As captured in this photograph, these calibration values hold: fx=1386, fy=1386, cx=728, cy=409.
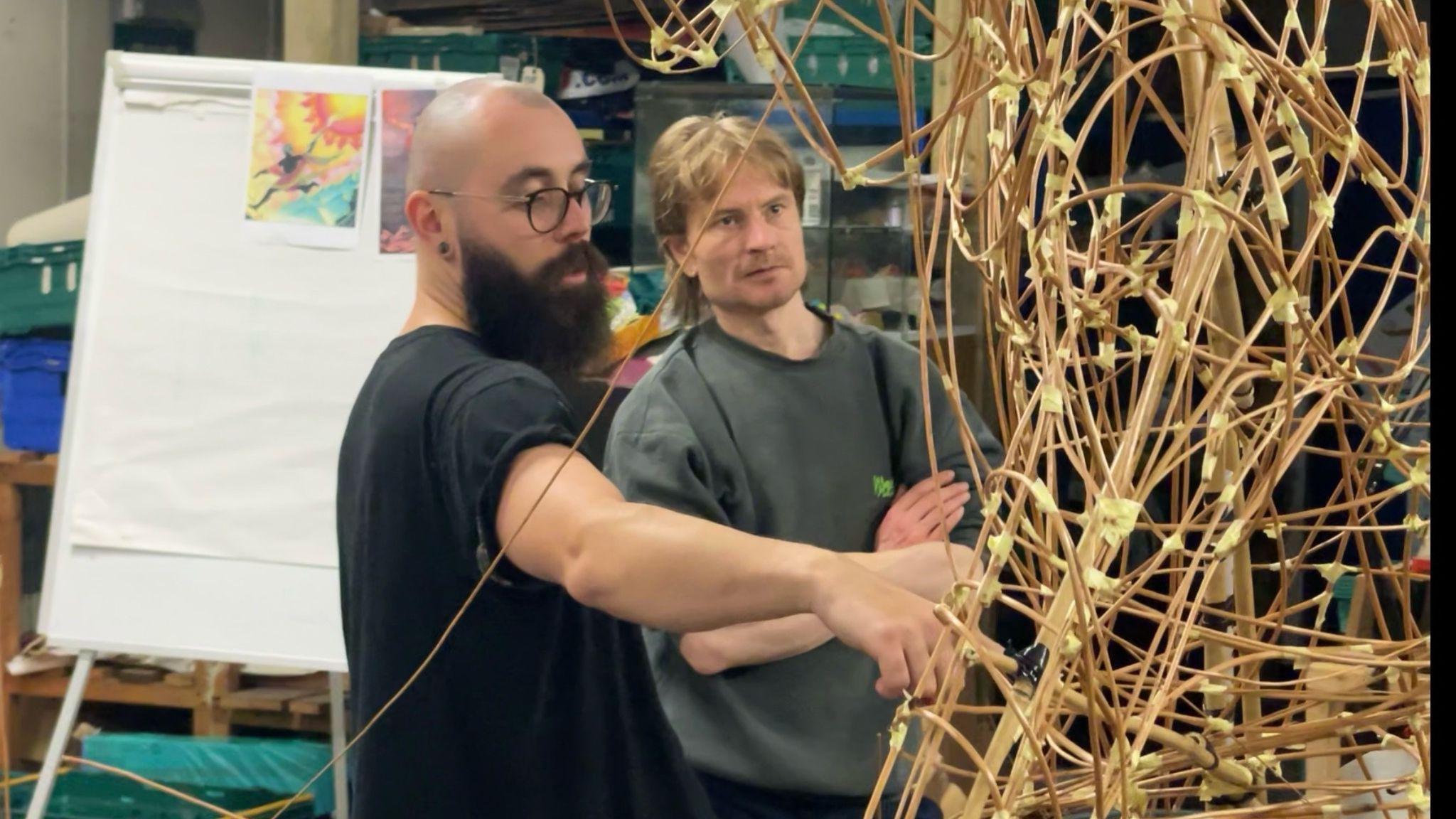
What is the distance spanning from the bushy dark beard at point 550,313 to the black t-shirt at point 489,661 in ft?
0.06

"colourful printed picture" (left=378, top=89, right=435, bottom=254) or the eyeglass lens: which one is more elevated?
"colourful printed picture" (left=378, top=89, right=435, bottom=254)

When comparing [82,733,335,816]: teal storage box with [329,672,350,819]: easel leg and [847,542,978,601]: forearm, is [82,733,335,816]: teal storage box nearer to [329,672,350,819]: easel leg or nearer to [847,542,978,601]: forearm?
[329,672,350,819]: easel leg

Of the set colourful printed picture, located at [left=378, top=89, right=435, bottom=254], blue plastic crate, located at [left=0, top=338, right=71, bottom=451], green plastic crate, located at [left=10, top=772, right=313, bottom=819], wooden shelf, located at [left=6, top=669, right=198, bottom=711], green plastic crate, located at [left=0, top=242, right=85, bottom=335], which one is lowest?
green plastic crate, located at [left=10, top=772, right=313, bottom=819]

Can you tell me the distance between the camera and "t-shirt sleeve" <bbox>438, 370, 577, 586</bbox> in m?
1.04

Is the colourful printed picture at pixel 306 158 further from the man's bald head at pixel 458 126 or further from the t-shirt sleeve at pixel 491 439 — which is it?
the t-shirt sleeve at pixel 491 439

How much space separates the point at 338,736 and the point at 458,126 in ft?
1.85

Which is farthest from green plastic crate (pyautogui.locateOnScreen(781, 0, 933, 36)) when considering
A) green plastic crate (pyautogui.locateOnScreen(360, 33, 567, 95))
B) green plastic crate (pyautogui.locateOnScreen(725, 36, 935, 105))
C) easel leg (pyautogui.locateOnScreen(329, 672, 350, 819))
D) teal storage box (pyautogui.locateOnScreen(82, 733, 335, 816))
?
teal storage box (pyautogui.locateOnScreen(82, 733, 335, 816))

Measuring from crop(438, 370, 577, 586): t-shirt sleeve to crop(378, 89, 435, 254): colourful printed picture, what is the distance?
0.20 m

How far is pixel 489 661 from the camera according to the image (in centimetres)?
107

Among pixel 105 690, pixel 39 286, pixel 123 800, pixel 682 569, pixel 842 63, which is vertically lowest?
pixel 123 800

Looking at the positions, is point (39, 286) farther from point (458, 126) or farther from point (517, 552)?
point (517, 552)

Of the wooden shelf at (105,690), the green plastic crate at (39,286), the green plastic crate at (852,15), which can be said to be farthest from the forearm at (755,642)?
the green plastic crate at (39,286)

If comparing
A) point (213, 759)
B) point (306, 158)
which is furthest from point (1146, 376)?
point (213, 759)

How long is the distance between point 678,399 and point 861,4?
354 mm
